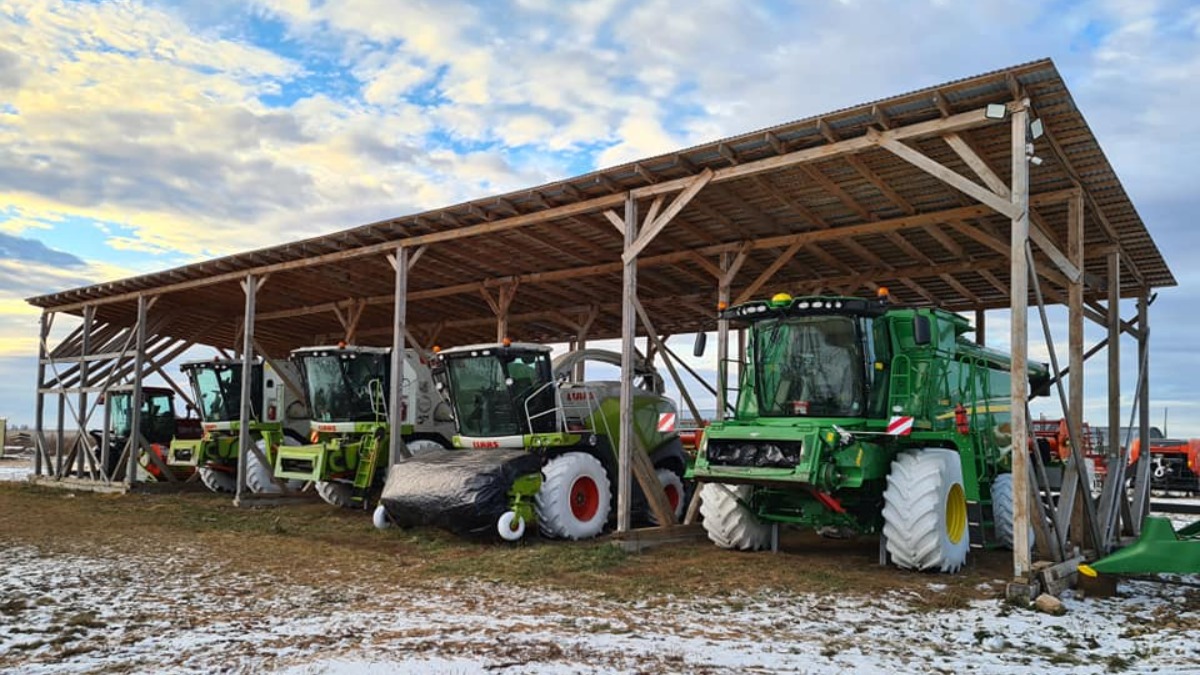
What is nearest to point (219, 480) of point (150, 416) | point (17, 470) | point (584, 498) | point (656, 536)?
point (150, 416)

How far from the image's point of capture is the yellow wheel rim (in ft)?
31.1

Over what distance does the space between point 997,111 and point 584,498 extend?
6.70 m

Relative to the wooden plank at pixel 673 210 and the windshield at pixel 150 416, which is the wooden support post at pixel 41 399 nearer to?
the windshield at pixel 150 416

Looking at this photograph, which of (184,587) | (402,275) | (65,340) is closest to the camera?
(184,587)

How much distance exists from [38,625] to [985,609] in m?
7.25

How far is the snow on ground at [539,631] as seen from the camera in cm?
571

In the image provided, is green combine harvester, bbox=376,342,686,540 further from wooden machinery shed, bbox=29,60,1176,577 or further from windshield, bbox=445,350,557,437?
wooden machinery shed, bbox=29,60,1176,577

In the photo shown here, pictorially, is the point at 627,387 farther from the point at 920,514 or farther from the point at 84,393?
the point at 84,393

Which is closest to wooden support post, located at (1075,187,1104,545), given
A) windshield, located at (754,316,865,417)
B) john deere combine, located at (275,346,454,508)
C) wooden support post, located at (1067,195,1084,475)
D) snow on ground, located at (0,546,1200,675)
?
wooden support post, located at (1067,195,1084,475)

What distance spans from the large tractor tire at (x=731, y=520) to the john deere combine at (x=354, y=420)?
603 cm

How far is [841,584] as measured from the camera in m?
8.57

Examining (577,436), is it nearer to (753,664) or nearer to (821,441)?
(821,441)

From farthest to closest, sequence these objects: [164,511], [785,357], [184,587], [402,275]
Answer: [164,511], [402,275], [785,357], [184,587]

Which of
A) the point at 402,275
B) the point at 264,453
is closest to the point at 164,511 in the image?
the point at 264,453
